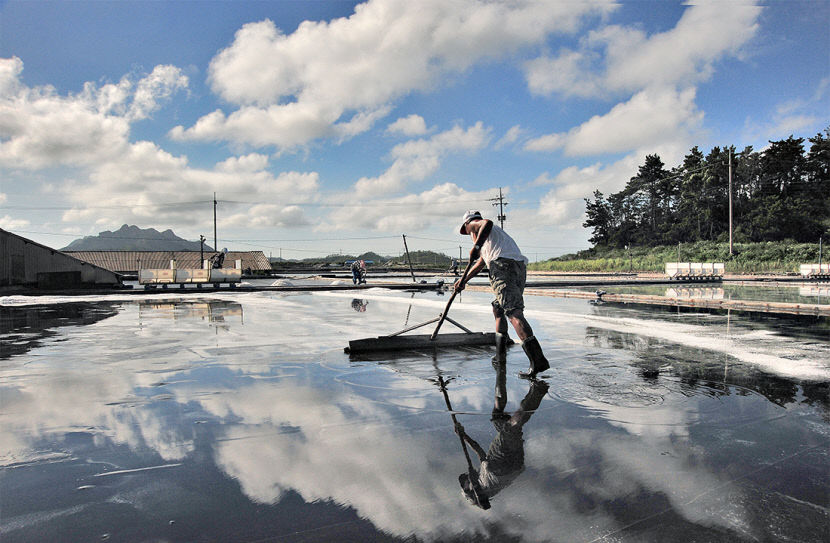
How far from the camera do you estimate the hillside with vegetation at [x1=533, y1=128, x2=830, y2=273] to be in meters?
48.1

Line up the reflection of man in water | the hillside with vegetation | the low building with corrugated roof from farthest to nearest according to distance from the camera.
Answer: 1. the hillside with vegetation
2. the low building with corrugated roof
3. the reflection of man in water

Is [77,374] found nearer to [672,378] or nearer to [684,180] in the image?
[672,378]

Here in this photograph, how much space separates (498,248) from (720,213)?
6863cm

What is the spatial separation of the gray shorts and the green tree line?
55.9 m

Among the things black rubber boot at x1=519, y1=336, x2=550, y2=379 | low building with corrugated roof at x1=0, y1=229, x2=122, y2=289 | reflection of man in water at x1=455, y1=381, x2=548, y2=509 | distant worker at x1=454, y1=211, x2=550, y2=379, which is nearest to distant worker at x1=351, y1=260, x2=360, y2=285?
low building with corrugated roof at x1=0, y1=229, x2=122, y2=289

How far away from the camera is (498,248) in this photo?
5.26 metres

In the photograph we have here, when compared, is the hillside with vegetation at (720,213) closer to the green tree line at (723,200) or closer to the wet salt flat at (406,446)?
the green tree line at (723,200)

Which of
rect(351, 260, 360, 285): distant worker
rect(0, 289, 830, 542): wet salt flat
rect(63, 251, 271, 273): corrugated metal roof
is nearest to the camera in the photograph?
rect(0, 289, 830, 542): wet salt flat

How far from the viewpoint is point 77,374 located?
4.91 meters

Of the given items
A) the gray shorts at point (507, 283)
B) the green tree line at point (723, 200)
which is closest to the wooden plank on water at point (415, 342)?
the gray shorts at point (507, 283)

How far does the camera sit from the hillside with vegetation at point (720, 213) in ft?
158

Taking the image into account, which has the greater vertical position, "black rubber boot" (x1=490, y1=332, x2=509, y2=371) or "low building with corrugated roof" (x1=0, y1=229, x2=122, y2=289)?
Answer: "low building with corrugated roof" (x1=0, y1=229, x2=122, y2=289)

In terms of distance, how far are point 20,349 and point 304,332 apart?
146 inches

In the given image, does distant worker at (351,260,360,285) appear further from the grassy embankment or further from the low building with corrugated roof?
the grassy embankment
